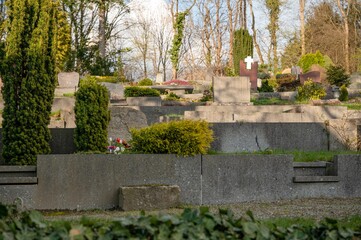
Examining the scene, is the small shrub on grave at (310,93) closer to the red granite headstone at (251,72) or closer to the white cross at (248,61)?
the red granite headstone at (251,72)

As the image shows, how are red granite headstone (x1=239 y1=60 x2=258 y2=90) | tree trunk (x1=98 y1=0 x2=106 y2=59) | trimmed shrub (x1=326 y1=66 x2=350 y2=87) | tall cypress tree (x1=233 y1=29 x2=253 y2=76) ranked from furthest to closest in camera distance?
tall cypress tree (x1=233 y1=29 x2=253 y2=76)
tree trunk (x1=98 y1=0 x2=106 y2=59)
trimmed shrub (x1=326 y1=66 x2=350 y2=87)
red granite headstone (x1=239 y1=60 x2=258 y2=90)

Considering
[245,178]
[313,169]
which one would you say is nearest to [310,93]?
[313,169]

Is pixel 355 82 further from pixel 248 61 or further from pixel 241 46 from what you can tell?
pixel 241 46

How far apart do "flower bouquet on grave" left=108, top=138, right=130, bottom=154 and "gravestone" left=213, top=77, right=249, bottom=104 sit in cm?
944

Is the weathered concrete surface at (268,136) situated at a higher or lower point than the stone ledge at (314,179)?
higher

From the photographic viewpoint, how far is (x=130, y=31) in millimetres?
54031

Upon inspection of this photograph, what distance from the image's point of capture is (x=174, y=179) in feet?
32.4

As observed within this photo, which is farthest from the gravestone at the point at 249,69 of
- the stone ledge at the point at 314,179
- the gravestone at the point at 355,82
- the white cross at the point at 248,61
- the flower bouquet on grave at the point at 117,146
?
the stone ledge at the point at 314,179

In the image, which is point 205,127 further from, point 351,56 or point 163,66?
point 163,66

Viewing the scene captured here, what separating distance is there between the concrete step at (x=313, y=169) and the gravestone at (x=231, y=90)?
10.3 metres

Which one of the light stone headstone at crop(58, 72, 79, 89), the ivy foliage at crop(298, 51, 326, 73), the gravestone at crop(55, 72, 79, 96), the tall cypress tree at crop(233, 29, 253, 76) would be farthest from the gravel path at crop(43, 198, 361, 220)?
the tall cypress tree at crop(233, 29, 253, 76)

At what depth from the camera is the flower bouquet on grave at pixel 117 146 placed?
10734 mm

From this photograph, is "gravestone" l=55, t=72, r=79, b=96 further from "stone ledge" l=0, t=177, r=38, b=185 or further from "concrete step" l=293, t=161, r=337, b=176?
"concrete step" l=293, t=161, r=337, b=176

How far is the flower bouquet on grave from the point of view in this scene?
1073 centimetres
